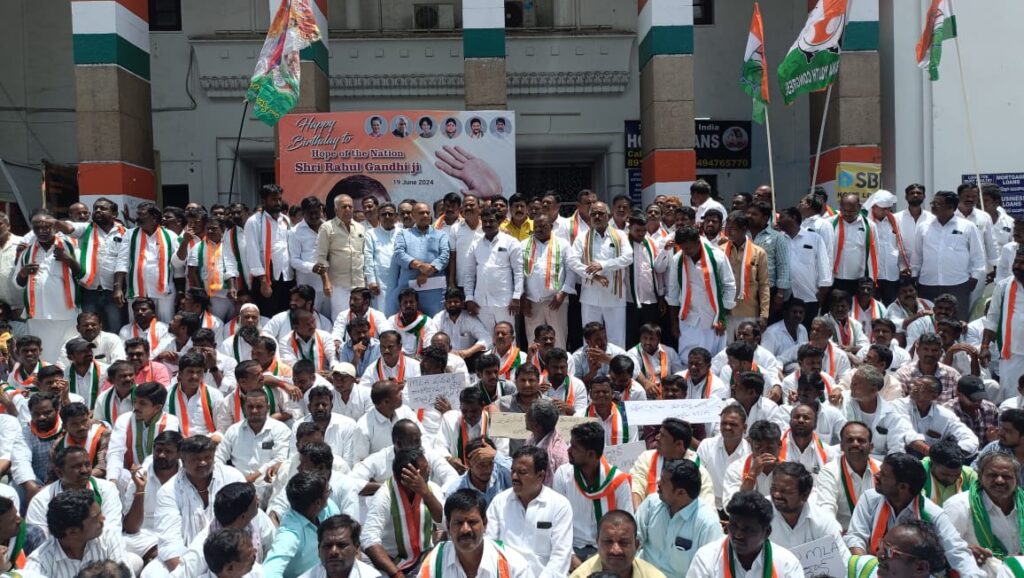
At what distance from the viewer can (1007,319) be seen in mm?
8094

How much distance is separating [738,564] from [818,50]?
26.7ft

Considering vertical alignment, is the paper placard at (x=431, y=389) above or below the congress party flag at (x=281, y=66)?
below

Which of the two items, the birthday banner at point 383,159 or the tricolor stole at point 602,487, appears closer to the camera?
the tricolor stole at point 602,487

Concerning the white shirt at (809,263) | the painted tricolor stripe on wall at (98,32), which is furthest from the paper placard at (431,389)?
the painted tricolor stripe on wall at (98,32)

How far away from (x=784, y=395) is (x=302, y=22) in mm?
6692

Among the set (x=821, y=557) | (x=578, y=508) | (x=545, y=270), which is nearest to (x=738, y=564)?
(x=821, y=557)

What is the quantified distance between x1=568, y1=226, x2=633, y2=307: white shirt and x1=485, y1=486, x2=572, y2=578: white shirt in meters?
3.77

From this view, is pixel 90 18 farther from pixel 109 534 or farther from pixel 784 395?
pixel 784 395

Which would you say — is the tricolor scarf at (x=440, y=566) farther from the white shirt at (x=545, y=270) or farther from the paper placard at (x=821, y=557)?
the white shirt at (x=545, y=270)

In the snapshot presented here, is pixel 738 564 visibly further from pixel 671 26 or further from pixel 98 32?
pixel 98 32

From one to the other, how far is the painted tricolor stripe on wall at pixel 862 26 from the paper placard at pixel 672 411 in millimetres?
8053

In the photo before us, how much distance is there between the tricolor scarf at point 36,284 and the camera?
915cm

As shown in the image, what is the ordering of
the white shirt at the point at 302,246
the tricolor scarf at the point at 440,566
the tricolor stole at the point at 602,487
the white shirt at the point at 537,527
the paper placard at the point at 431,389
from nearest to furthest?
the tricolor scarf at the point at 440,566 → the white shirt at the point at 537,527 → the tricolor stole at the point at 602,487 → the paper placard at the point at 431,389 → the white shirt at the point at 302,246

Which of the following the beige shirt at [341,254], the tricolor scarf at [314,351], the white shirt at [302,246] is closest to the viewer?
the tricolor scarf at [314,351]
